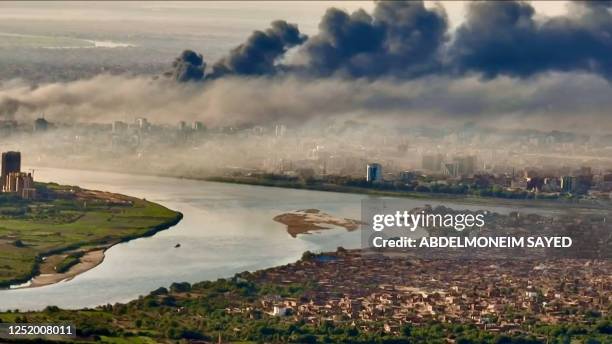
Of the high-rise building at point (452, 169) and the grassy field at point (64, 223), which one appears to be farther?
the high-rise building at point (452, 169)

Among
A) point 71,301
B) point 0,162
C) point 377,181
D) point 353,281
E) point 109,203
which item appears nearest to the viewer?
point 71,301

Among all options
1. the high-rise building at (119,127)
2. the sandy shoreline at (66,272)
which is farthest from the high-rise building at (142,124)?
the sandy shoreline at (66,272)

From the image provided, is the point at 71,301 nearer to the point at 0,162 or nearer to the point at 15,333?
the point at 15,333

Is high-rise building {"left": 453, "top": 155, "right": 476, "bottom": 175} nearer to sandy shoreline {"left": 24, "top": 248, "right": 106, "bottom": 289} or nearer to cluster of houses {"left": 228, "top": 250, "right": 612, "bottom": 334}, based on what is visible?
cluster of houses {"left": 228, "top": 250, "right": 612, "bottom": 334}

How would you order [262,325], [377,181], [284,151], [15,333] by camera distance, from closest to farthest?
[15,333]
[262,325]
[377,181]
[284,151]

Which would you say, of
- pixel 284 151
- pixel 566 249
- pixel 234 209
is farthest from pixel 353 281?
pixel 284 151

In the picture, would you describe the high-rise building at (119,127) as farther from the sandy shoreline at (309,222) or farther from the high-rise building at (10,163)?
the sandy shoreline at (309,222)
